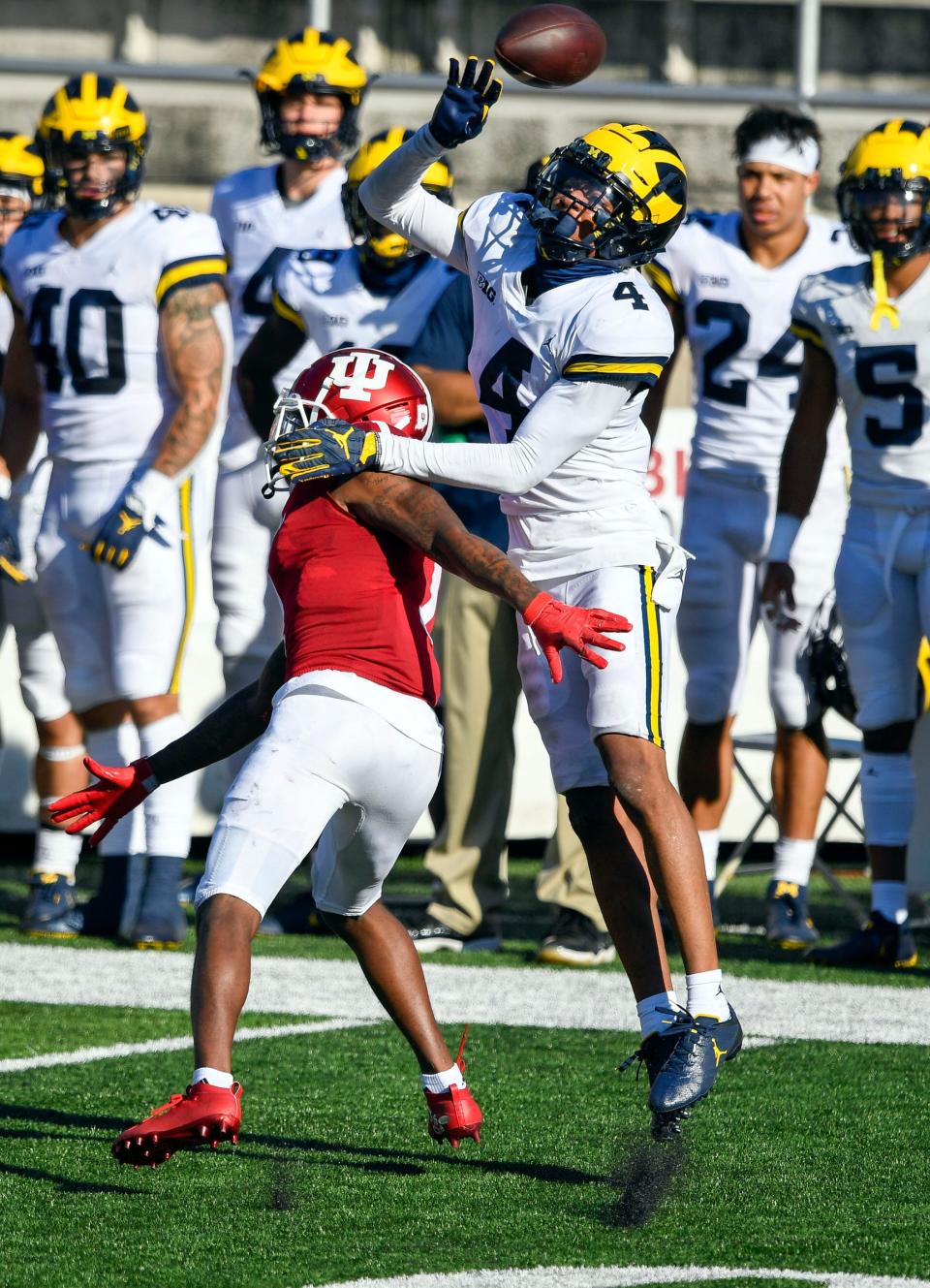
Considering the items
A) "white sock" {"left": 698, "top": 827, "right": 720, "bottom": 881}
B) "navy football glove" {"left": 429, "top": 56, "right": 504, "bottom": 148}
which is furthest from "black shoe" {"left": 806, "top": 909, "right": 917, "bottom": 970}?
"navy football glove" {"left": 429, "top": 56, "right": 504, "bottom": 148}

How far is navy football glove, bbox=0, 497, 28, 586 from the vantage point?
6.30 metres

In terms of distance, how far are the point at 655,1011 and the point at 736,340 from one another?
3151mm

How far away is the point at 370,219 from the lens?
237 inches

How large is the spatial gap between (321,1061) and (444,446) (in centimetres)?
146

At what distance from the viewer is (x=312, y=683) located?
3545mm

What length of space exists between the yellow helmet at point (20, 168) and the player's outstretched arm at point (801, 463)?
2996mm

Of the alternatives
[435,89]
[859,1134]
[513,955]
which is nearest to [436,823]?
[513,955]

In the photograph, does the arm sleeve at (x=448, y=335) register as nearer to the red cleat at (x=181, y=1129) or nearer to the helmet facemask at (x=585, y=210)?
the helmet facemask at (x=585, y=210)

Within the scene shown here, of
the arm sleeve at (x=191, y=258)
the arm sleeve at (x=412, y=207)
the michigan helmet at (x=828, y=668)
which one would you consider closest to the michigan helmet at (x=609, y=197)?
the arm sleeve at (x=412, y=207)

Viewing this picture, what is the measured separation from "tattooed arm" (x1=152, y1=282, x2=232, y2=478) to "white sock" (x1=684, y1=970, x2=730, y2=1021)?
2.91 metres

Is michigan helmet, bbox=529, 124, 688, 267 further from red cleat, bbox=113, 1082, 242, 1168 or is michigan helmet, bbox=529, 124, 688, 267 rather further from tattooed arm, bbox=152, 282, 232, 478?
tattooed arm, bbox=152, 282, 232, 478

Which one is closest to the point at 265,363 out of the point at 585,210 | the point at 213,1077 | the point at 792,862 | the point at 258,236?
the point at 258,236

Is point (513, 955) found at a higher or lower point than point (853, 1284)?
lower

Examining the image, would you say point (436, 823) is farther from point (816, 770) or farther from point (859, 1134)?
point (859, 1134)
